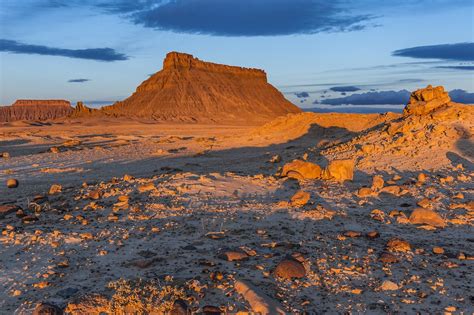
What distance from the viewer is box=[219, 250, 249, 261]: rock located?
5617 millimetres

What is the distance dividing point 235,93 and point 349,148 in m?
103

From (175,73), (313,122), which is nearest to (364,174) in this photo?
(313,122)

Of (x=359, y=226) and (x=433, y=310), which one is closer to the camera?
(x=433, y=310)

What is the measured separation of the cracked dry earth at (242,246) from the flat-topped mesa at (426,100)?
5.62m

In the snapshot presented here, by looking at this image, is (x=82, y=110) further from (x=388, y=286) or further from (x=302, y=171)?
(x=388, y=286)

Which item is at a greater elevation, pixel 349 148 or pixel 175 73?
pixel 175 73

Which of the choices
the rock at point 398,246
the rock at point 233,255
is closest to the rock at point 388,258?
the rock at point 398,246

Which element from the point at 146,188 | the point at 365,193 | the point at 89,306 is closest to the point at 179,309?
the point at 89,306

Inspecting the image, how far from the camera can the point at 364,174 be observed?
464 inches

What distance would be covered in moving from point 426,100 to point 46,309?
17.0 m

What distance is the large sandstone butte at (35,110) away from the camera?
157500 millimetres

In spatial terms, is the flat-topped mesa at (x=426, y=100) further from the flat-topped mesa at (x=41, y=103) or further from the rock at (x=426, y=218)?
the flat-topped mesa at (x=41, y=103)

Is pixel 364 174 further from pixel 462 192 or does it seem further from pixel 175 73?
pixel 175 73

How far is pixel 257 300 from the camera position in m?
4.34
